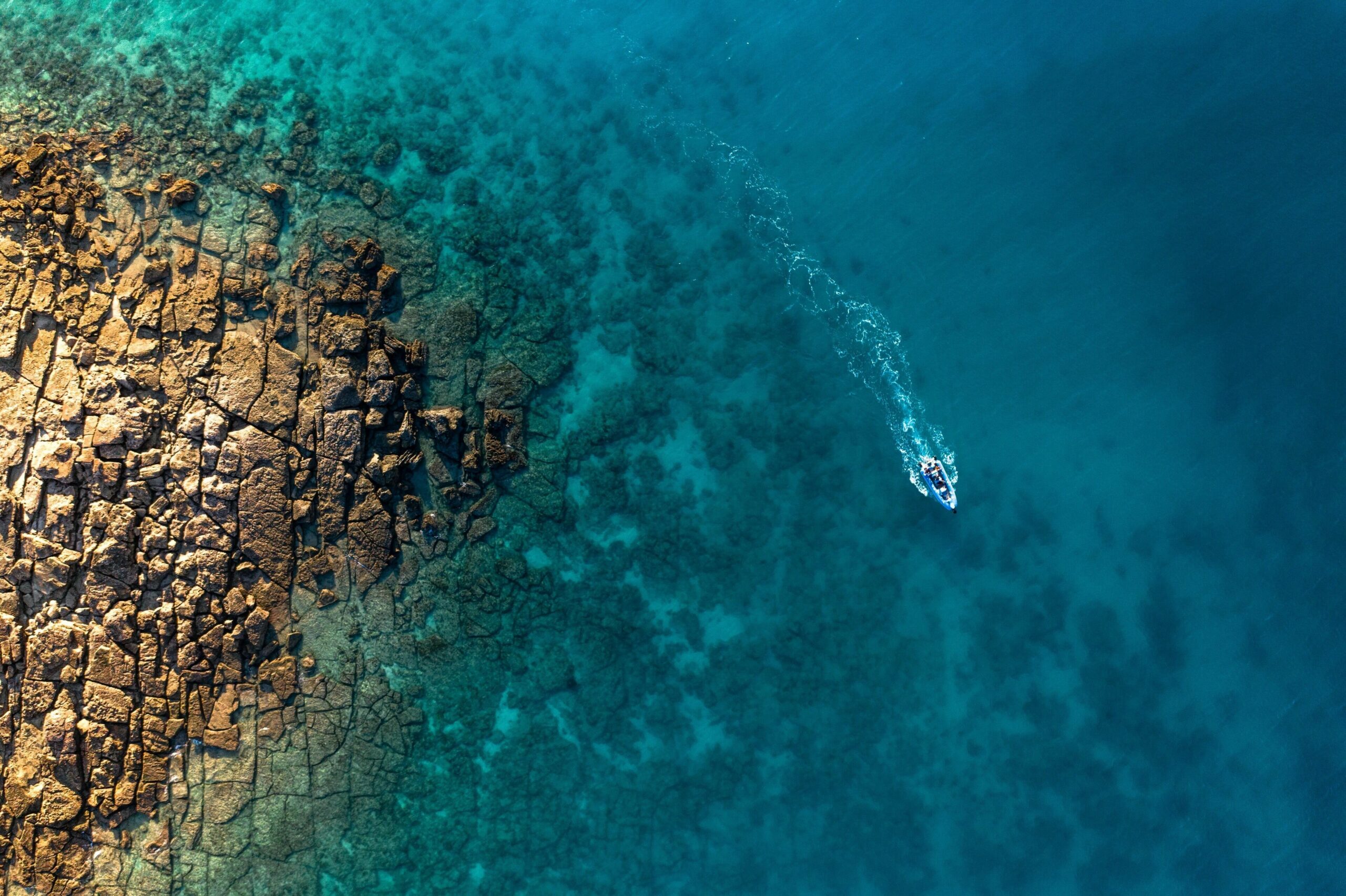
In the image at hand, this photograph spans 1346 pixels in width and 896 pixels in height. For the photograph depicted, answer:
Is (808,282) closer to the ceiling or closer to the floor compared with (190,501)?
closer to the ceiling

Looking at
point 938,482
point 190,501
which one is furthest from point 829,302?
point 190,501

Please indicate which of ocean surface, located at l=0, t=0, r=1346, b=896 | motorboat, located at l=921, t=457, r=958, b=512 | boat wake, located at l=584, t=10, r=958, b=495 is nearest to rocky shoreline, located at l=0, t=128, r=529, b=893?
ocean surface, located at l=0, t=0, r=1346, b=896

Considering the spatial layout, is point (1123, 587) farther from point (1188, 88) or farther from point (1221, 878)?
point (1188, 88)

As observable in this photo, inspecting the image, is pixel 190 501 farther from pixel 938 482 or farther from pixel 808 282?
pixel 938 482

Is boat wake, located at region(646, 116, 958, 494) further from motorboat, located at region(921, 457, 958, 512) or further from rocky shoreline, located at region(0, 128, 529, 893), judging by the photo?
rocky shoreline, located at region(0, 128, 529, 893)

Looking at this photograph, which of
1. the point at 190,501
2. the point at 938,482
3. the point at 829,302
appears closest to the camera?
the point at 190,501

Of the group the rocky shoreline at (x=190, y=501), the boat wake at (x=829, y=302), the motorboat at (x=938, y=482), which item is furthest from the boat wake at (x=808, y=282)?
the rocky shoreline at (x=190, y=501)
